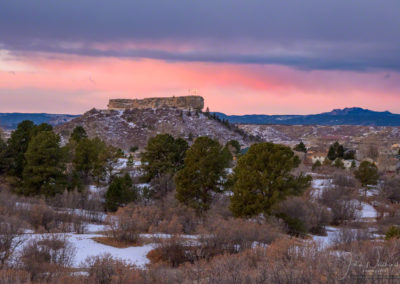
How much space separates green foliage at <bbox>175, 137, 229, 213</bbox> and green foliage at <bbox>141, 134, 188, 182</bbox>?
832 centimetres

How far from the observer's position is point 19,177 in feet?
115

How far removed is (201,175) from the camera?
87.4 ft

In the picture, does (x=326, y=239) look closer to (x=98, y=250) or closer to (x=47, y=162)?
(x=98, y=250)

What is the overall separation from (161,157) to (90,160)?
7038 mm

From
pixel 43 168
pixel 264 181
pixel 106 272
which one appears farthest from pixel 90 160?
pixel 106 272

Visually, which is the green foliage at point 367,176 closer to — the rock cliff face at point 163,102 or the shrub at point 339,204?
the shrub at point 339,204

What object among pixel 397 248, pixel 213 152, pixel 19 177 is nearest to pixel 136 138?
pixel 19 177

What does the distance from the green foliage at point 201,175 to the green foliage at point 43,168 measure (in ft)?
34.7

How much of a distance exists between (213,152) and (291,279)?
62.6 ft

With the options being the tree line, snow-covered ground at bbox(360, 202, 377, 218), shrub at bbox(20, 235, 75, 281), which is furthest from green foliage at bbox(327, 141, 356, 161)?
shrub at bbox(20, 235, 75, 281)

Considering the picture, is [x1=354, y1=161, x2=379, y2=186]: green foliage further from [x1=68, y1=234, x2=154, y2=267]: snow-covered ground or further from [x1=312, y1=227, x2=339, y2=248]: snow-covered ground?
[x1=68, y1=234, x2=154, y2=267]: snow-covered ground

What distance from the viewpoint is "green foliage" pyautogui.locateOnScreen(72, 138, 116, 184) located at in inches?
1479

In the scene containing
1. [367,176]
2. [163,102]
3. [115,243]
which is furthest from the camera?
[163,102]

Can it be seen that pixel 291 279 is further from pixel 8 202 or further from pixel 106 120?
pixel 106 120
